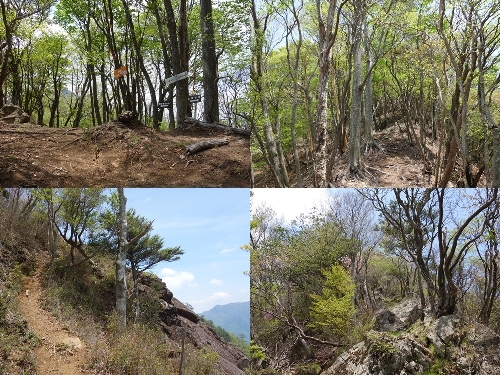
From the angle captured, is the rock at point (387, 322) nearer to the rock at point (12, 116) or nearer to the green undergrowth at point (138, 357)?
the green undergrowth at point (138, 357)

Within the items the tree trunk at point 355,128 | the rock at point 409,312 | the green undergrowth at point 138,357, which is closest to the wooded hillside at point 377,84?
the tree trunk at point 355,128

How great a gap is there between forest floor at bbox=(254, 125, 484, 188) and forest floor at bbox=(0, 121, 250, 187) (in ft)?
8.39

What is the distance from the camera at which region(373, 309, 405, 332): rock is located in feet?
16.9

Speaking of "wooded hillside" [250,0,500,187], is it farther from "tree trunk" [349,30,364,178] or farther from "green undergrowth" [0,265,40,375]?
"green undergrowth" [0,265,40,375]

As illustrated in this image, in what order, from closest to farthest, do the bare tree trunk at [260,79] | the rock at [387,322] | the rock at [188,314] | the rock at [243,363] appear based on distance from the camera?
the rock at [387,322] → the rock at [243,363] → the bare tree trunk at [260,79] → the rock at [188,314]

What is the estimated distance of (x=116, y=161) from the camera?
14.3 ft

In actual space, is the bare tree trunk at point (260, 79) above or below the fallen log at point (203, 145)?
above

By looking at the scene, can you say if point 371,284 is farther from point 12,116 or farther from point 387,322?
point 12,116

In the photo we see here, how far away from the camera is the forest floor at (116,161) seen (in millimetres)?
4059

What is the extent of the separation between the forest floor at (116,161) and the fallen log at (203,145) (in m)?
0.05

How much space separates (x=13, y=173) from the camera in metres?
3.96

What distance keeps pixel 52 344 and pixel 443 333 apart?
229 inches

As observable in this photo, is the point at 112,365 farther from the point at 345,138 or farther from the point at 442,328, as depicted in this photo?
the point at 345,138

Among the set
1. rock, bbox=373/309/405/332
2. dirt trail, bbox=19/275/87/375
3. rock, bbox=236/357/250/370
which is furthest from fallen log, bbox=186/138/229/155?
dirt trail, bbox=19/275/87/375
